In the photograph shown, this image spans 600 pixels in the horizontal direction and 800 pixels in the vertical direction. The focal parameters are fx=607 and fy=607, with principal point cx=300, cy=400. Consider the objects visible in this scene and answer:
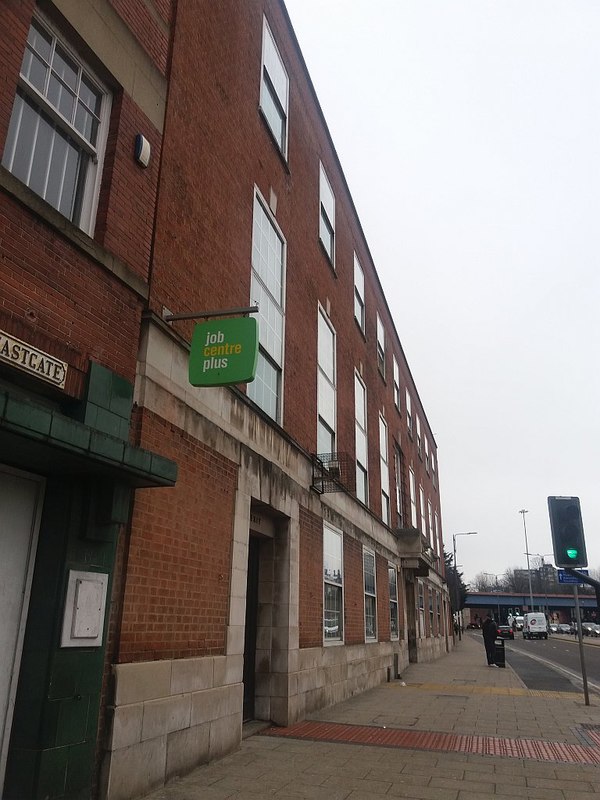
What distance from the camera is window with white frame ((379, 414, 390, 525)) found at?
2081 cm

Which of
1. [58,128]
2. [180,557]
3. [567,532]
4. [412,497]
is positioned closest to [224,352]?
[180,557]

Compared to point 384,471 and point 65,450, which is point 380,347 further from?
point 65,450

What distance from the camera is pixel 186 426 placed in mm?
7176

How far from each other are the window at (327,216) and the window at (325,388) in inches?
87.4

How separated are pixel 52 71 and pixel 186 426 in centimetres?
391

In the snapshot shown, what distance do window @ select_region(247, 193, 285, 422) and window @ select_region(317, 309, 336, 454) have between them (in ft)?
8.45

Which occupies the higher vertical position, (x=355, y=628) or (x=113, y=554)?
(x=113, y=554)

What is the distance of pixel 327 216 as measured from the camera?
1616cm

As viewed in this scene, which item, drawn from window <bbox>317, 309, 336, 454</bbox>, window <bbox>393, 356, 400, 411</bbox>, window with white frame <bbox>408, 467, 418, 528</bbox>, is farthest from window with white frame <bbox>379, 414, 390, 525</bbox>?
window <bbox>317, 309, 336, 454</bbox>

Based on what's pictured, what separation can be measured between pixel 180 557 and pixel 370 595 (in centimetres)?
1128

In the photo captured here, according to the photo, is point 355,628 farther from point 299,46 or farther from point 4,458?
point 299,46

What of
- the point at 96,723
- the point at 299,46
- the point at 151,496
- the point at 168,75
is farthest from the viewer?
the point at 299,46

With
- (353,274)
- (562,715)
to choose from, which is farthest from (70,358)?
(353,274)

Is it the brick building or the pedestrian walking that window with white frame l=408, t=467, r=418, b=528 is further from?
the brick building
